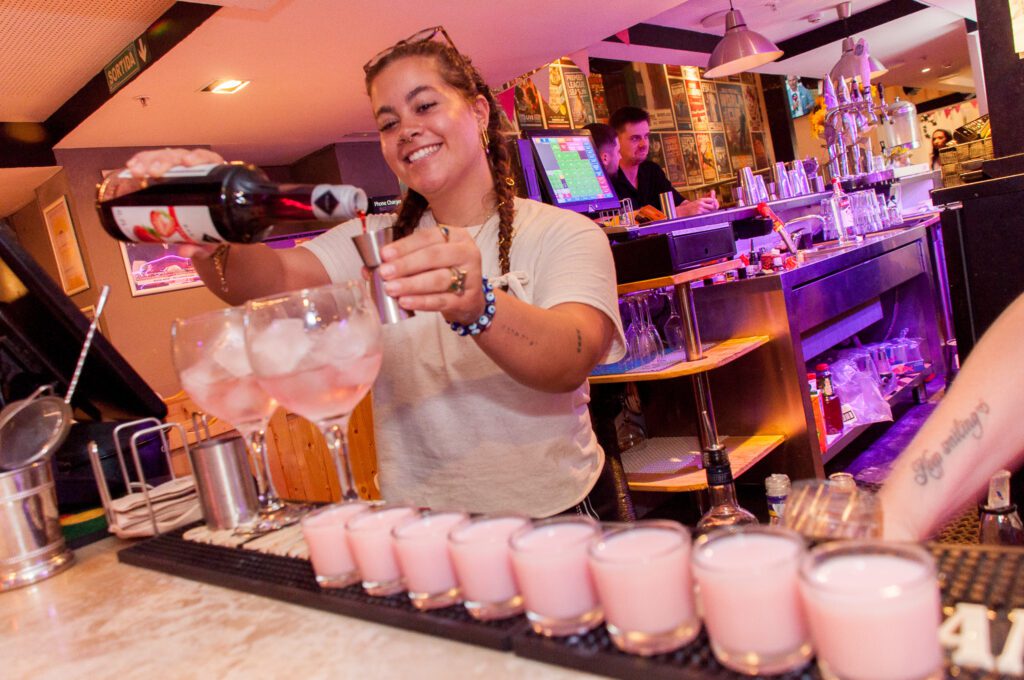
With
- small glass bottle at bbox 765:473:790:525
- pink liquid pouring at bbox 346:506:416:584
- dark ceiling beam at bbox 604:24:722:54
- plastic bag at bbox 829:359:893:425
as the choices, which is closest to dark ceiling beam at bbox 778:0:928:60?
dark ceiling beam at bbox 604:24:722:54

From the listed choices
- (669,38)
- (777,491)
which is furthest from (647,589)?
(669,38)

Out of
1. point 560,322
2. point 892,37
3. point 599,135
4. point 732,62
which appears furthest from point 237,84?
point 892,37

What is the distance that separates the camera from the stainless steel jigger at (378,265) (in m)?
0.84

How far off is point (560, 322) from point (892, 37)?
10122 mm

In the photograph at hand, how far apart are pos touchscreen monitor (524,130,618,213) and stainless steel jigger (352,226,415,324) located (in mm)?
2475

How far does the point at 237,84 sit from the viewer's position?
15.7ft

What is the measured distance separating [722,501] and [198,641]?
1.64 metres

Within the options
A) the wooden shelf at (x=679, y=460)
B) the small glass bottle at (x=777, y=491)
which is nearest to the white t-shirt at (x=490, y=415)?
the small glass bottle at (x=777, y=491)

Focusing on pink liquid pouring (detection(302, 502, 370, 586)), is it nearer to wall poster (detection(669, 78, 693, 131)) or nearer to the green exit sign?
the green exit sign

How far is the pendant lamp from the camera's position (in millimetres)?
5426

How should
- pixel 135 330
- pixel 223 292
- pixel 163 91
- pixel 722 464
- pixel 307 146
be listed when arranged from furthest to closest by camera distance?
pixel 307 146, pixel 135 330, pixel 163 91, pixel 722 464, pixel 223 292

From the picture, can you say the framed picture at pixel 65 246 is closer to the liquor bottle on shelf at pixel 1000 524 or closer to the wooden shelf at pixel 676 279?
the wooden shelf at pixel 676 279

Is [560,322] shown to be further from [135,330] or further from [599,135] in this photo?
[135,330]

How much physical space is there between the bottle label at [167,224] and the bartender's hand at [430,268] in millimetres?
282
